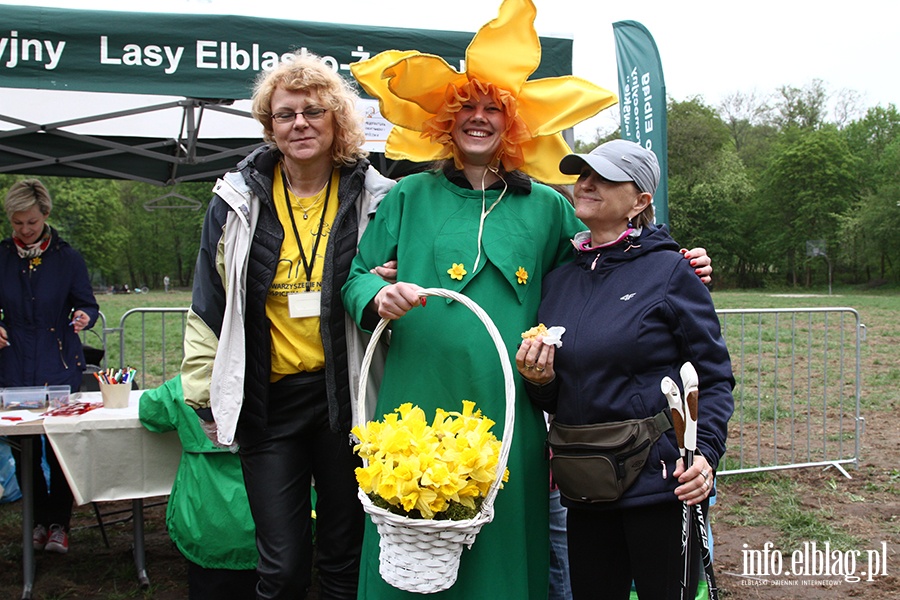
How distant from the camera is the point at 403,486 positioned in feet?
5.59

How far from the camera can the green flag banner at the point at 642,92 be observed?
12.3 ft

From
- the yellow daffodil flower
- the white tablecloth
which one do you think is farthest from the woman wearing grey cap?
the white tablecloth

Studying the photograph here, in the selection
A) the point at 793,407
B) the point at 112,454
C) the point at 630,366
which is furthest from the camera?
the point at 793,407

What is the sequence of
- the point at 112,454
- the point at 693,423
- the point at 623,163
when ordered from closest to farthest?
the point at 693,423, the point at 623,163, the point at 112,454

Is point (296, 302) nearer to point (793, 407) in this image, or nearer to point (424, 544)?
point (424, 544)

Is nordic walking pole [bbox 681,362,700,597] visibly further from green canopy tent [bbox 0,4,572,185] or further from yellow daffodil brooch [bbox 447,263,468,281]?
green canopy tent [bbox 0,4,572,185]

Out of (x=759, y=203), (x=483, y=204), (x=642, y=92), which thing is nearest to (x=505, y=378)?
(x=483, y=204)

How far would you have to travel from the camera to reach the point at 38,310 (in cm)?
440

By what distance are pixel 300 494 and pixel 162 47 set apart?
7.03 feet

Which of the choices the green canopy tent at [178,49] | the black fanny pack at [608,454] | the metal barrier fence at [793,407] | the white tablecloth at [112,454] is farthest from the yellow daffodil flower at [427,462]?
the metal barrier fence at [793,407]

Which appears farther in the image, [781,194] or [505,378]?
[781,194]

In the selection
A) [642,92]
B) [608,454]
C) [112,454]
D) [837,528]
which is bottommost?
[837,528]

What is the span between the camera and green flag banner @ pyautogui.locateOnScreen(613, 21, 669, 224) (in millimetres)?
3746

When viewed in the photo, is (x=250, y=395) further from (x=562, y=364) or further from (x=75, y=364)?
(x=75, y=364)
